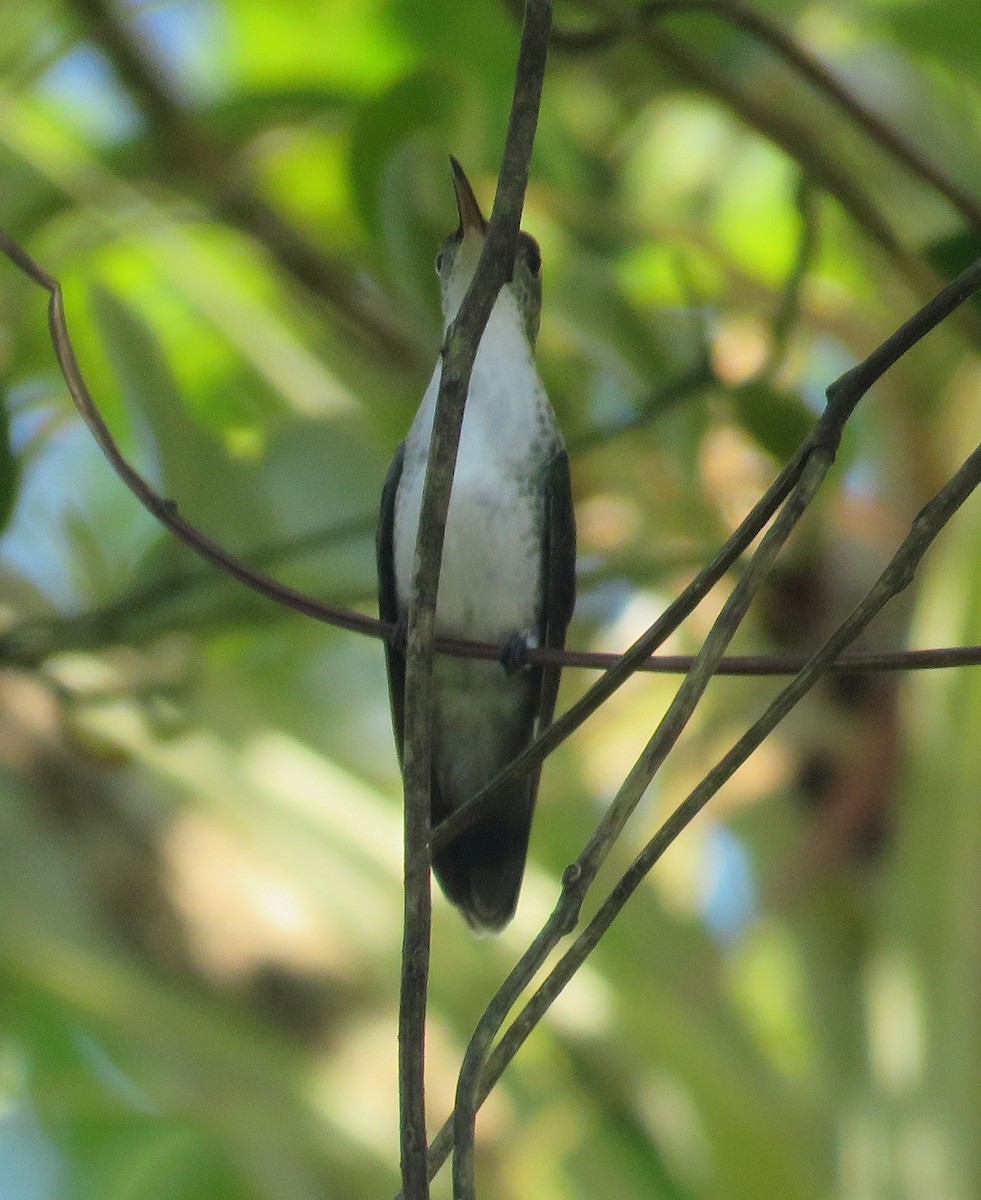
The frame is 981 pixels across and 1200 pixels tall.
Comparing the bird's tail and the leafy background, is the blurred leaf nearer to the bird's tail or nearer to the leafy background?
the leafy background

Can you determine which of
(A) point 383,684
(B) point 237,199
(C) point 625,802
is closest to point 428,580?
(C) point 625,802

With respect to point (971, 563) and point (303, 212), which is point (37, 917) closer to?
point (971, 563)

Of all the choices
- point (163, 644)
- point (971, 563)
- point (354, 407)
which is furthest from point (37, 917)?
point (971, 563)

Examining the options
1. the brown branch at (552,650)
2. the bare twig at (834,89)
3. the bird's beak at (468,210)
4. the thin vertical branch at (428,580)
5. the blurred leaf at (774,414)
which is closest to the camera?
the thin vertical branch at (428,580)

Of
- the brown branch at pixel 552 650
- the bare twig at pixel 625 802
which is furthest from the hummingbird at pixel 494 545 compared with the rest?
the bare twig at pixel 625 802

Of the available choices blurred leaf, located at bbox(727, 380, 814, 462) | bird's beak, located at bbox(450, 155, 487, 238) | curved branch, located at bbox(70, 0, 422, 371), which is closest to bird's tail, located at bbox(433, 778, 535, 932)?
blurred leaf, located at bbox(727, 380, 814, 462)

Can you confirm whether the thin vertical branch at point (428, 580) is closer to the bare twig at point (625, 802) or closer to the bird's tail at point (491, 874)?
the bare twig at point (625, 802)
